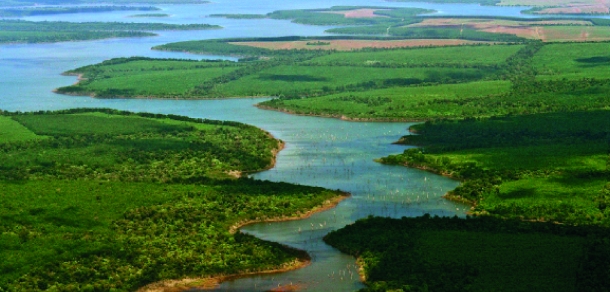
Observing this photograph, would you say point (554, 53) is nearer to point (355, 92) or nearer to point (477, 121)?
point (355, 92)

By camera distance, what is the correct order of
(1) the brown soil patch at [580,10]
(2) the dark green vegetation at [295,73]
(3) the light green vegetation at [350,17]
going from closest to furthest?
(2) the dark green vegetation at [295,73]
(3) the light green vegetation at [350,17]
(1) the brown soil patch at [580,10]

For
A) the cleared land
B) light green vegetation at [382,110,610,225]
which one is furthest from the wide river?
the cleared land

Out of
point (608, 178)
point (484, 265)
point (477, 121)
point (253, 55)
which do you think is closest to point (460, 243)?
point (484, 265)

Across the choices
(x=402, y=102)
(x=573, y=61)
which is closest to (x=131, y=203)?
(x=402, y=102)

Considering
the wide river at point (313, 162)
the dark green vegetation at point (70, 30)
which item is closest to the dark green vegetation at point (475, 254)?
the wide river at point (313, 162)

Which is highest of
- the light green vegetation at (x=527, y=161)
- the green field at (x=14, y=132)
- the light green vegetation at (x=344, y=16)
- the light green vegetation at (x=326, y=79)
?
the light green vegetation at (x=344, y=16)

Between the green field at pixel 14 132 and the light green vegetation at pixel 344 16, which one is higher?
the light green vegetation at pixel 344 16

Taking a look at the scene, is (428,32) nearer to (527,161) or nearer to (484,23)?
(484,23)

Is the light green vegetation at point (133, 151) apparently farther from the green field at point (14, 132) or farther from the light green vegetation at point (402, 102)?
the light green vegetation at point (402, 102)
